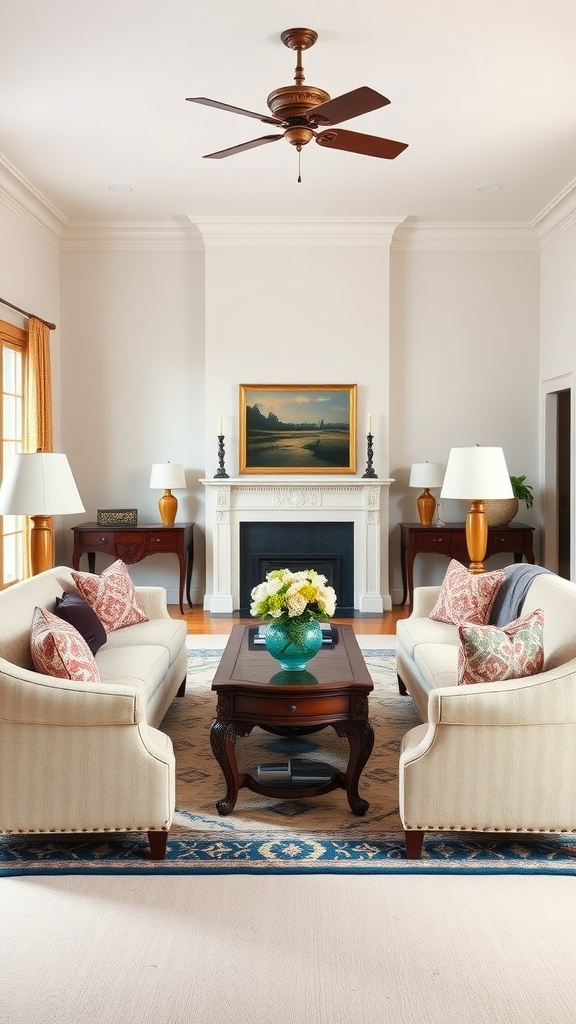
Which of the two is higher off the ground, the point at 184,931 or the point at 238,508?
the point at 238,508

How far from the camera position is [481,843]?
311 cm

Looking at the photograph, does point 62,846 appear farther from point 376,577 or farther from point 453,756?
point 376,577

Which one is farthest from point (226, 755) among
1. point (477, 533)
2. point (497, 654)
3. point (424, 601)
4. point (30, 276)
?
point (30, 276)

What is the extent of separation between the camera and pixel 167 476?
7.54 m

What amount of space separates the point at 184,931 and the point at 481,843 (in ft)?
3.88

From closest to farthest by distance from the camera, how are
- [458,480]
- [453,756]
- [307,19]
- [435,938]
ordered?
[435,938]
[453,756]
[307,19]
[458,480]

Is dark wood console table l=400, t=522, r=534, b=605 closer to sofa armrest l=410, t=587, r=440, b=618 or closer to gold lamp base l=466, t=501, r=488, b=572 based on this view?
gold lamp base l=466, t=501, r=488, b=572

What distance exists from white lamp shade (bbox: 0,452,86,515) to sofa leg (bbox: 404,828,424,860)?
2217 mm

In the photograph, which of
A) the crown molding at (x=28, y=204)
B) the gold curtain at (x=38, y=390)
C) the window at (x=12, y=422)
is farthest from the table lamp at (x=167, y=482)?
the crown molding at (x=28, y=204)

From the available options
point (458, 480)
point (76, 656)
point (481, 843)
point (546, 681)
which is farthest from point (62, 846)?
point (458, 480)


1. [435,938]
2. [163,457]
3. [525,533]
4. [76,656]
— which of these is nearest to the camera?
[435,938]

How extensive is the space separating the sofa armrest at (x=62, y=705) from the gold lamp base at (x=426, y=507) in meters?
5.08

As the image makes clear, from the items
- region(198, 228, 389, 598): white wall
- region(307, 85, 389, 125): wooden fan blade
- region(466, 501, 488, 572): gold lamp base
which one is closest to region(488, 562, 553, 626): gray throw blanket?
region(466, 501, 488, 572): gold lamp base

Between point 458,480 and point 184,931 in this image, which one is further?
point 458,480
